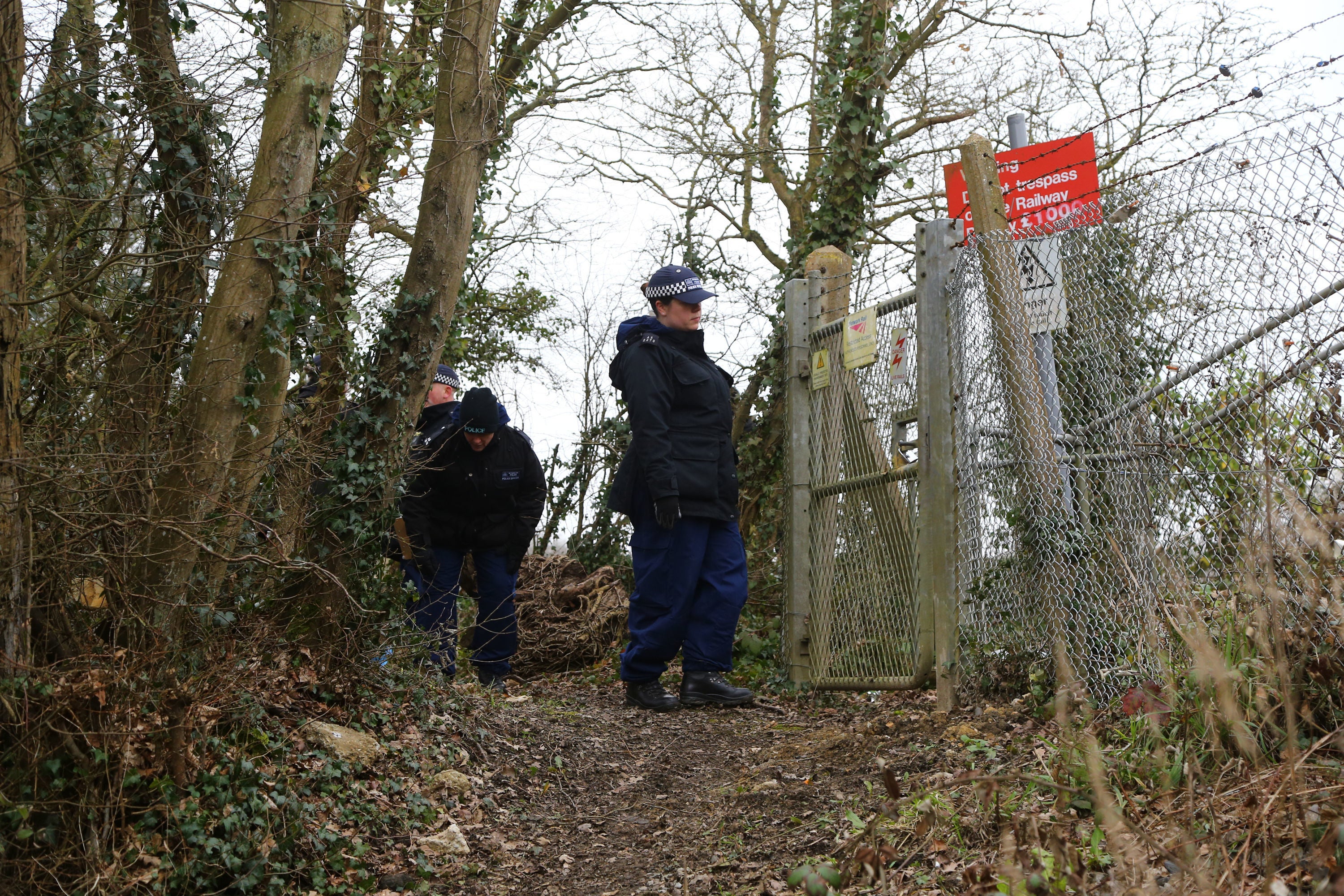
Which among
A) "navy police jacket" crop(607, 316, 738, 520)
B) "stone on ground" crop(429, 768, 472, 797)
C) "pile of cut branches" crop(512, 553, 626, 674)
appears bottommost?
"stone on ground" crop(429, 768, 472, 797)

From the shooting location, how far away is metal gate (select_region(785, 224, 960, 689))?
5301 millimetres

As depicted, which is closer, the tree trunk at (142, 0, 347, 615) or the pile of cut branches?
the tree trunk at (142, 0, 347, 615)

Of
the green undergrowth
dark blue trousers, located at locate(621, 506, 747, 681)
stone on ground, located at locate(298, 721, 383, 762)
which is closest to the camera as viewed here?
the green undergrowth

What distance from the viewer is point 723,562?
20.7 feet

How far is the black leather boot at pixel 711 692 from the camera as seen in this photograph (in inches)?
251

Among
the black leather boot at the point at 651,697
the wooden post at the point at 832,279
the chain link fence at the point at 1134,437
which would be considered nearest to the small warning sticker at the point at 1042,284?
the chain link fence at the point at 1134,437

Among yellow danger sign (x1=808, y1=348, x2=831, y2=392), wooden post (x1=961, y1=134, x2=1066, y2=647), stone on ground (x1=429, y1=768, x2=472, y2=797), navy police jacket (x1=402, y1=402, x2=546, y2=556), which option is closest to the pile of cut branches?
navy police jacket (x1=402, y1=402, x2=546, y2=556)

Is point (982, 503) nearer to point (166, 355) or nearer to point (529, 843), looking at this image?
point (529, 843)

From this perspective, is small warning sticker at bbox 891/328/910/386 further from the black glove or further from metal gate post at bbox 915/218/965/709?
the black glove

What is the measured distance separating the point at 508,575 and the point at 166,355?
3.22m

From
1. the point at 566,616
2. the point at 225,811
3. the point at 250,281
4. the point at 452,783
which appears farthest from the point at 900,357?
the point at 566,616

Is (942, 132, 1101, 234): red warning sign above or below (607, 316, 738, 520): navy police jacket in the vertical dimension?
above

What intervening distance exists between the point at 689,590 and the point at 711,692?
2.07ft

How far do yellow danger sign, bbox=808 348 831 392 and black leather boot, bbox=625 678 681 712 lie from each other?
1.96 metres
